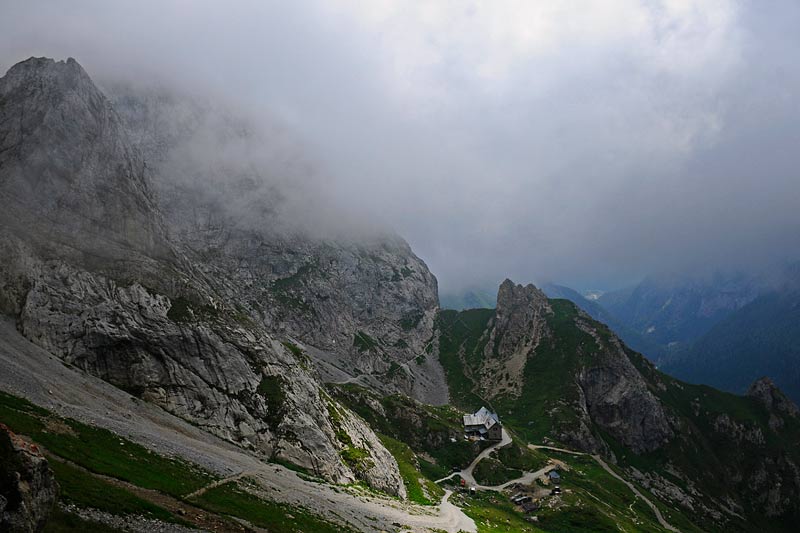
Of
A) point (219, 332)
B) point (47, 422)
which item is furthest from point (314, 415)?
point (47, 422)

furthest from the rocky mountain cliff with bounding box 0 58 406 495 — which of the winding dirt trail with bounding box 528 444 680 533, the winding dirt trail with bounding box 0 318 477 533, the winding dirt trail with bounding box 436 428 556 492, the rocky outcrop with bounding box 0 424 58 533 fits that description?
the winding dirt trail with bounding box 528 444 680 533

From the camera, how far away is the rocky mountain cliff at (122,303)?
83812 millimetres

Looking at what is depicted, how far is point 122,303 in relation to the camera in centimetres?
9188

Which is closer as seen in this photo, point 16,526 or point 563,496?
point 16,526

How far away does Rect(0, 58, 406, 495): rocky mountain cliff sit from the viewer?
8381cm

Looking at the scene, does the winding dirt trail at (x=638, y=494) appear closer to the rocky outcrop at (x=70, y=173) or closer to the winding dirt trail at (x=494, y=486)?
the winding dirt trail at (x=494, y=486)

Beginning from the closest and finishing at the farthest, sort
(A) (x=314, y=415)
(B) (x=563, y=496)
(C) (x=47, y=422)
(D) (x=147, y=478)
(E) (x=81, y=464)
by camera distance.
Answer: (E) (x=81, y=464) → (D) (x=147, y=478) → (C) (x=47, y=422) → (A) (x=314, y=415) → (B) (x=563, y=496)

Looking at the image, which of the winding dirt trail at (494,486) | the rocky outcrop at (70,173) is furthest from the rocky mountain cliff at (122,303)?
the winding dirt trail at (494,486)

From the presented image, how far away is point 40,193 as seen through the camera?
334 ft

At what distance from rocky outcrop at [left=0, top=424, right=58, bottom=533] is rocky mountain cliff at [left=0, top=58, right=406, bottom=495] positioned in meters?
59.0

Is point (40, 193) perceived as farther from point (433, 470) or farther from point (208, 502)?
point (433, 470)

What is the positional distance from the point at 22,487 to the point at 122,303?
76.9m

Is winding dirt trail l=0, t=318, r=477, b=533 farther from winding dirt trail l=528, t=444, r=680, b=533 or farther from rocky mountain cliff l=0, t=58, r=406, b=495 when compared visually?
winding dirt trail l=528, t=444, r=680, b=533

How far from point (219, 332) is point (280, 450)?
2946 cm
